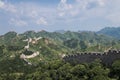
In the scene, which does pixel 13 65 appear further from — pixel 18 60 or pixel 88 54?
pixel 88 54

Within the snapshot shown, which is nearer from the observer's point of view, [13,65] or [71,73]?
[71,73]

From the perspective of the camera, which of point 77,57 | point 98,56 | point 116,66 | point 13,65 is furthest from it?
point 13,65

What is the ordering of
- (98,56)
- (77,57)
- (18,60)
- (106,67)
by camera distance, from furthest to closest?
(18,60) < (77,57) < (98,56) < (106,67)

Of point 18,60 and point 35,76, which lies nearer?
point 35,76

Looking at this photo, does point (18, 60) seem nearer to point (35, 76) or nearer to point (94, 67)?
point (35, 76)

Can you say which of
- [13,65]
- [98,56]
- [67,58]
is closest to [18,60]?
[13,65]

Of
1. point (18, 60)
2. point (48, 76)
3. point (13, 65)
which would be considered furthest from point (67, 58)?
point (18, 60)
